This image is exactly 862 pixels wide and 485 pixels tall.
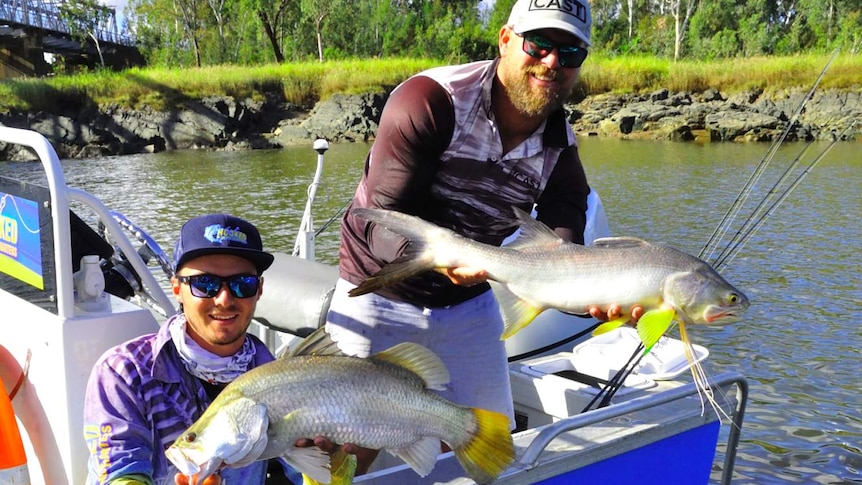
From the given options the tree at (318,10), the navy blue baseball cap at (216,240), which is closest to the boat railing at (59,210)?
the navy blue baseball cap at (216,240)

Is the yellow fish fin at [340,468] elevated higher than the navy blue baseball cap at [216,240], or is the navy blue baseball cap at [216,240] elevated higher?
the navy blue baseball cap at [216,240]

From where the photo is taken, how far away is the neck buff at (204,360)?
2.52 m

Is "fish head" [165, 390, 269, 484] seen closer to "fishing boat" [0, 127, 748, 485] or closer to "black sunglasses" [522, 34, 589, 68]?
"fishing boat" [0, 127, 748, 485]

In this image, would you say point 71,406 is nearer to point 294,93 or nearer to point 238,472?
point 238,472

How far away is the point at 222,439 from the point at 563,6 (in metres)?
1.84

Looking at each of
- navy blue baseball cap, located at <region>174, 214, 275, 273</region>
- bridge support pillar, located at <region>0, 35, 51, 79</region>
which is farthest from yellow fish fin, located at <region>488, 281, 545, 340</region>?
bridge support pillar, located at <region>0, 35, 51, 79</region>

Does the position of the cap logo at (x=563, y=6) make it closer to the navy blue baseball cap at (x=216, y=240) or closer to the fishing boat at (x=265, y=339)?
the navy blue baseball cap at (x=216, y=240)

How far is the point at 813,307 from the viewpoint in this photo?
9.84 m

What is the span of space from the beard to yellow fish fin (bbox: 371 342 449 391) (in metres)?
1.01

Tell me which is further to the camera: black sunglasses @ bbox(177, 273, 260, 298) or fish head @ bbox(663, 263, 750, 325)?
fish head @ bbox(663, 263, 750, 325)

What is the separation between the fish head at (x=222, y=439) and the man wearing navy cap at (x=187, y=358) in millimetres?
312

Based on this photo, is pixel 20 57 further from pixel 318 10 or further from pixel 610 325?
pixel 610 325

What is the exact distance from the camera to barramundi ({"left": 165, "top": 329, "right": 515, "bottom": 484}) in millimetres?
2166

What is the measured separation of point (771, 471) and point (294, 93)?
114 feet
